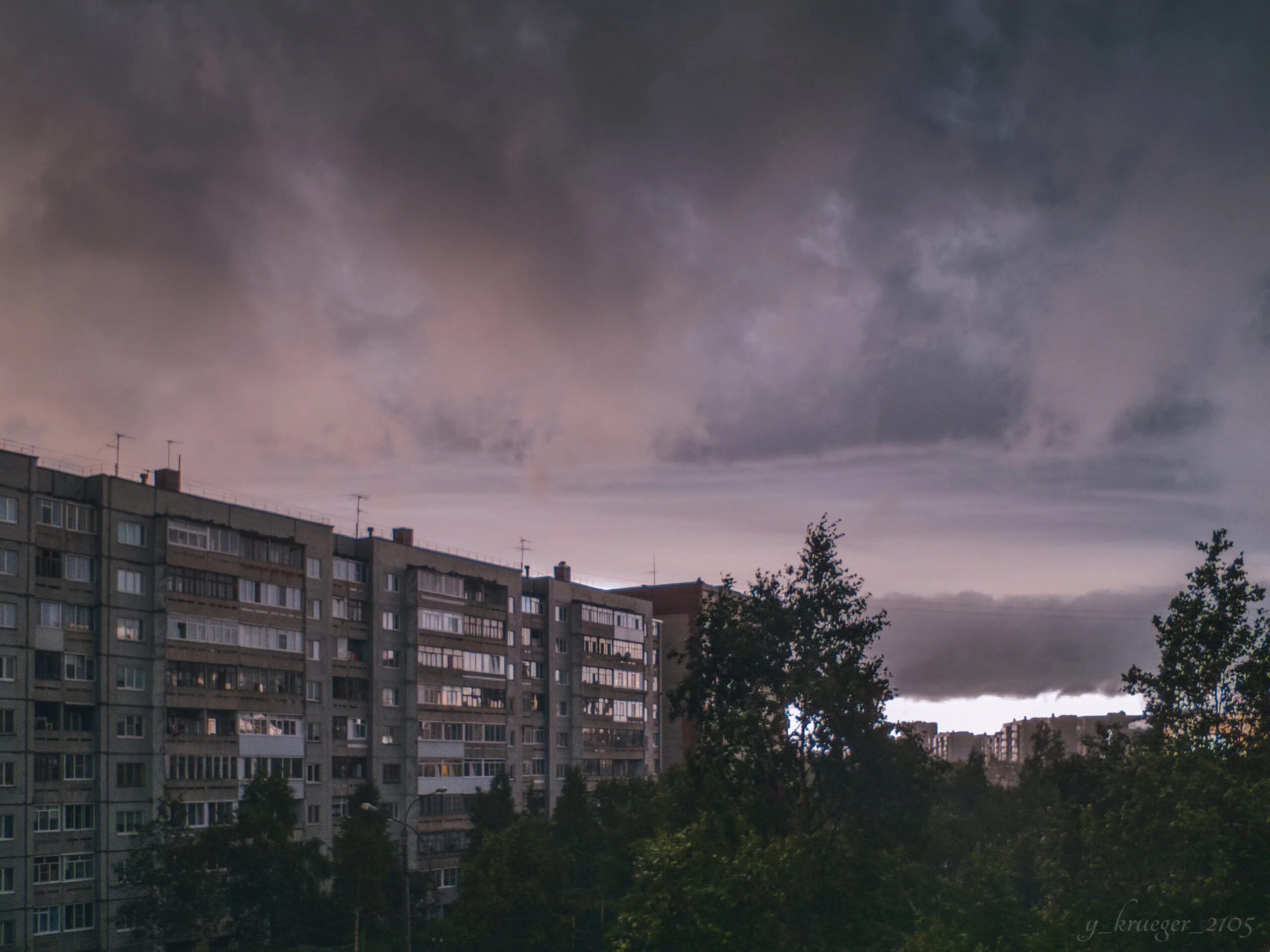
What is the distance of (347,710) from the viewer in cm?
9725

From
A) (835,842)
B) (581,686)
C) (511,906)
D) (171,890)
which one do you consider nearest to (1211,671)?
(835,842)

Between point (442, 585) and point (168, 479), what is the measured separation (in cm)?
2812

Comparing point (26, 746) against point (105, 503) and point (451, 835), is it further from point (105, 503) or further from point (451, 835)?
point (451, 835)

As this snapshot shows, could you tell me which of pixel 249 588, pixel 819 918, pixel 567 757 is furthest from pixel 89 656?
pixel 567 757

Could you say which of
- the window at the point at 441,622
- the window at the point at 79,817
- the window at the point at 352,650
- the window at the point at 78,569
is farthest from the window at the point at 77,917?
the window at the point at 441,622

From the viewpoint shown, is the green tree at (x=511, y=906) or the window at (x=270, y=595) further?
the window at (x=270, y=595)

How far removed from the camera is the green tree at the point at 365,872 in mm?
78562

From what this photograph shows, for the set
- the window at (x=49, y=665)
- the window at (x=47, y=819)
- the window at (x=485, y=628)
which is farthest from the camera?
the window at (x=485, y=628)

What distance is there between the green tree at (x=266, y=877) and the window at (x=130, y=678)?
10178 millimetres

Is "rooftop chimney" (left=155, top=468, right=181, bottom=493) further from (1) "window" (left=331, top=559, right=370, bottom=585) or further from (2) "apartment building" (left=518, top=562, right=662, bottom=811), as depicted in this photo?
(2) "apartment building" (left=518, top=562, right=662, bottom=811)

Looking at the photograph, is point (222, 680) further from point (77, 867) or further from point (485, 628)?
point (485, 628)

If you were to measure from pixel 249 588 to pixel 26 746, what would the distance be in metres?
19.1

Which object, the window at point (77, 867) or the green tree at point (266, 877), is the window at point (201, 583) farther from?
the window at point (77, 867)

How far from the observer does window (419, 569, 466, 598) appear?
104812 millimetres
